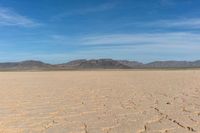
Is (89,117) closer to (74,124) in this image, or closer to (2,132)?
(74,124)

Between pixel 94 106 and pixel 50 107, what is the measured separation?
0.91 m

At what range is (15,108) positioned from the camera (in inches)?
270

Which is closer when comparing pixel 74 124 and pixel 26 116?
pixel 74 124

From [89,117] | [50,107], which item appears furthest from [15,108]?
[89,117]

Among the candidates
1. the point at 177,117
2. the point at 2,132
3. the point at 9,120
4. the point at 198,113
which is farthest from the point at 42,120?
the point at 198,113

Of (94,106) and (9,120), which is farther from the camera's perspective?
(94,106)

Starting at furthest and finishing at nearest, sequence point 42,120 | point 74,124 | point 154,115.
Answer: point 154,115
point 42,120
point 74,124

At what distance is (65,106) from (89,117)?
1.47 meters

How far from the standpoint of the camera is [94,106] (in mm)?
7078

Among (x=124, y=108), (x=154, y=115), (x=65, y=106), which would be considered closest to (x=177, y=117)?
(x=154, y=115)

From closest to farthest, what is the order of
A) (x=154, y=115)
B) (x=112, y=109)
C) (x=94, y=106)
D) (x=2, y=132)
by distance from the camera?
(x=2, y=132)
(x=154, y=115)
(x=112, y=109)
(x=94, y=106)

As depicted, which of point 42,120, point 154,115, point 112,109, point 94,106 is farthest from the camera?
point 94,106

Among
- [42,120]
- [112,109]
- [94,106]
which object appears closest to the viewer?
[42,120]

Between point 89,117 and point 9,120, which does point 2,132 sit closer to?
point 9,120
